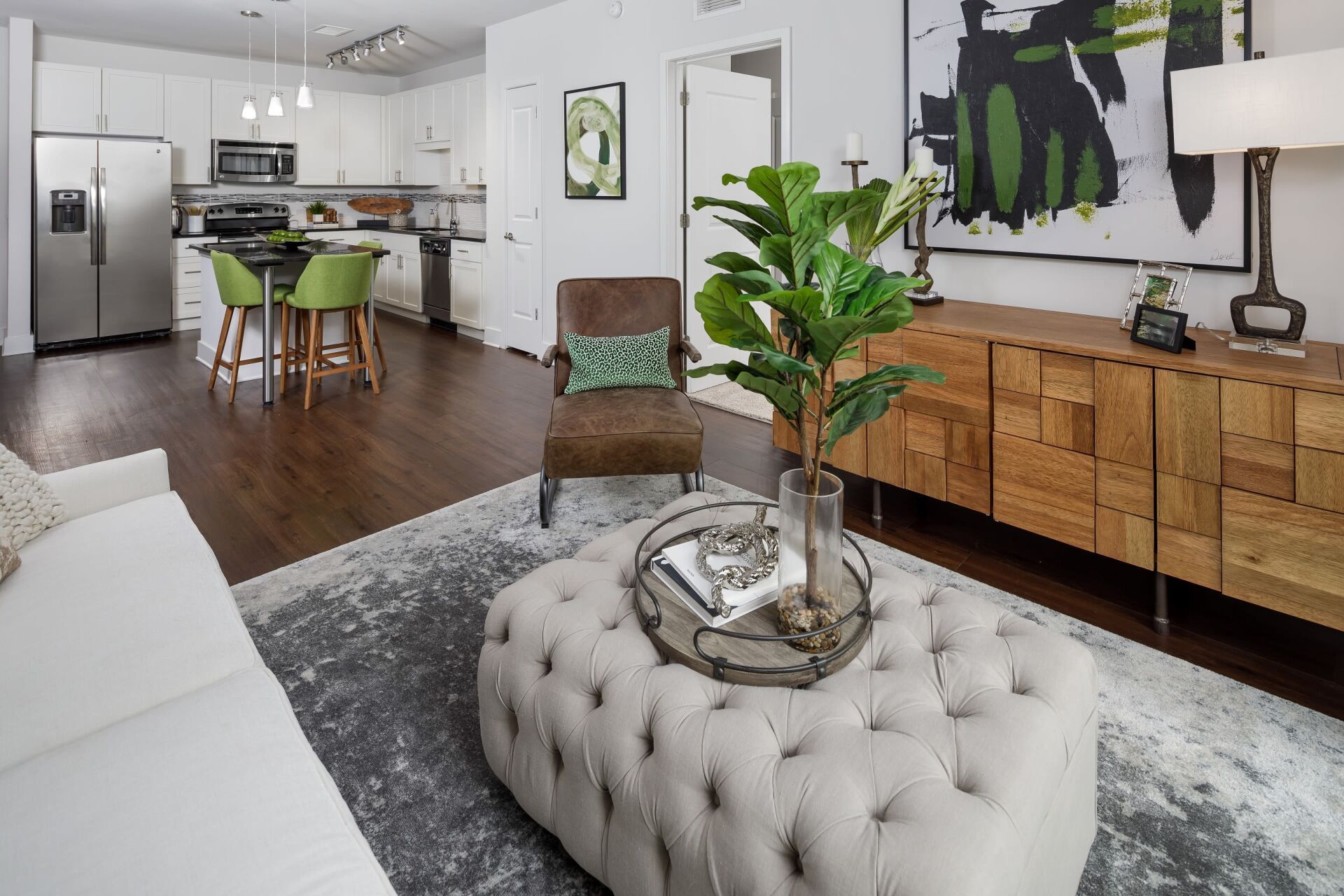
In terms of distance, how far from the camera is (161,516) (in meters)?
1.88

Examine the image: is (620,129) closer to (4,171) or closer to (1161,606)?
(1161,606)

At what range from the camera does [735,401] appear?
4.88 meters

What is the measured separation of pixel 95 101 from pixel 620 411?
21.7 feet

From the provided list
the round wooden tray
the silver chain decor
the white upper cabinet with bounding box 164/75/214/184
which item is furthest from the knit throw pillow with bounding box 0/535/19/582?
the white upper cabinet with bounding box 164/75/214/184

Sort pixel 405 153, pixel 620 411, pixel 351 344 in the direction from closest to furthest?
pixel 620 411
pixel 351 344
pixel 405 153

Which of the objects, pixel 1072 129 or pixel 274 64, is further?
pixel 274 64

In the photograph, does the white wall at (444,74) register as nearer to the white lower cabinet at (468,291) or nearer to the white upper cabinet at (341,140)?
the white upper cabinet at (341,140)

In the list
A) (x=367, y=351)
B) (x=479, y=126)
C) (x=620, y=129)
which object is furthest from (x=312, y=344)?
(x=479, y=126)

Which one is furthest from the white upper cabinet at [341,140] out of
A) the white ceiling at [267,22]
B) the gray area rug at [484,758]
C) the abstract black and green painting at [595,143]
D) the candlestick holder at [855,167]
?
the gray area rug at [484,758]

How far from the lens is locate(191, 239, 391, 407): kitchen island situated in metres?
4.68

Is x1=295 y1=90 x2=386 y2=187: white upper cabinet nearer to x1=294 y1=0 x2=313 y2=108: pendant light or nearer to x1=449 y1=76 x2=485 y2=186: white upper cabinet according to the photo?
x1=294 y1=0 x2=313 y2=108: pendant light

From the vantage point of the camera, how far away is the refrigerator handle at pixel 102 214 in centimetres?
632

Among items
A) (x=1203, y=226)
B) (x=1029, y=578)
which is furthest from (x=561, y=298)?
(x=1203, y=226)

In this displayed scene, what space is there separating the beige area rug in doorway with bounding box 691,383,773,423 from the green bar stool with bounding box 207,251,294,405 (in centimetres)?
271
